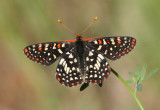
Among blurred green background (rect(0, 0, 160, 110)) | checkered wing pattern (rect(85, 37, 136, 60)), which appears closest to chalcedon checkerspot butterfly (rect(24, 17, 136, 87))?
checkered wing pattern (rect(85, 37, 136, 60))

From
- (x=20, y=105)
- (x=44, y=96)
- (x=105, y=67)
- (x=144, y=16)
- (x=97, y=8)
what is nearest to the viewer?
(x=105, y=67)

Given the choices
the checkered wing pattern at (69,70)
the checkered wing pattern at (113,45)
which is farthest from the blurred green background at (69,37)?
the checkered wing pattern at (113,45)

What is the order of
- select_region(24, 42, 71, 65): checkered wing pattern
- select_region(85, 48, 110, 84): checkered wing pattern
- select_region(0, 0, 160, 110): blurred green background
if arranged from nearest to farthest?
select_region(85, 48, 110, 84): checkered wing pattern
select_region(24, 42, 71, 65): checkered wing pattern
select_region(0, 0, 160, 110): blurred green background

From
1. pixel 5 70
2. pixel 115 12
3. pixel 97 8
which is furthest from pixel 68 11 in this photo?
pixel 5 70

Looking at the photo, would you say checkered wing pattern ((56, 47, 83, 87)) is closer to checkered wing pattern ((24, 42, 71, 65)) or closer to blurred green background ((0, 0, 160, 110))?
checkered wing pattern ((24, 42, 71, 65))

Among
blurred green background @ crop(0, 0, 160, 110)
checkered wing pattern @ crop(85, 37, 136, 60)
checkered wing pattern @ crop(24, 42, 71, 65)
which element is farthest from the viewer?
blurred green background @ crop(0, 0, 160, 110)

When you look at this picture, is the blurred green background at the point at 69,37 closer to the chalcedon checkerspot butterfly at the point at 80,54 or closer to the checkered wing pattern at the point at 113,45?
the chalcedon checkerspot butterfly at the point at 80,54

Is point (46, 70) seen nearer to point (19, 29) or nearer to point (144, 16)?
point (19, 29)
